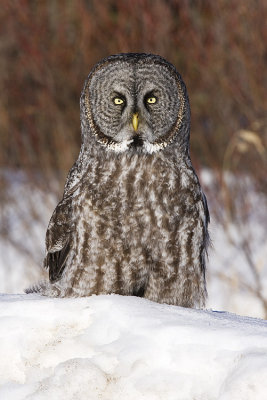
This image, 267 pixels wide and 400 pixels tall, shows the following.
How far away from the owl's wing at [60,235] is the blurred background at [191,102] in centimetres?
208

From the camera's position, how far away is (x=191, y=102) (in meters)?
6.82

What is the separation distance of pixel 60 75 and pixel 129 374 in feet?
16.1

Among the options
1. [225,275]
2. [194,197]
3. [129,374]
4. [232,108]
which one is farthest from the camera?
[232,108]

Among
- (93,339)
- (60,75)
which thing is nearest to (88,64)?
(60,75)

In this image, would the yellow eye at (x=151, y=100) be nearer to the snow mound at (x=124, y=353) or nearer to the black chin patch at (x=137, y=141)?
the black chin patch at (x=137, y=141)

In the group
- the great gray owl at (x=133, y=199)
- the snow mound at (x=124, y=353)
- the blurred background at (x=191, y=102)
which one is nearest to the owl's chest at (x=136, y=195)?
the great gray owl at (x=133, y=199)

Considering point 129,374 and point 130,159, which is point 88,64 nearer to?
point 130,159

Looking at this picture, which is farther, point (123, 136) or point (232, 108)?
point (232, 108)

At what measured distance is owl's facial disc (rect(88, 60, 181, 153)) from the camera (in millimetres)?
3451

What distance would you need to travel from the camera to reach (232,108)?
21.8 ft

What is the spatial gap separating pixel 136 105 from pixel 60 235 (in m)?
0.69

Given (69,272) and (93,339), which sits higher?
(69,272)

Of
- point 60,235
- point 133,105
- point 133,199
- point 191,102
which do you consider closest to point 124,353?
point 133,199

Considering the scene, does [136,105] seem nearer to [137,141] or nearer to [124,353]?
[137,141]
